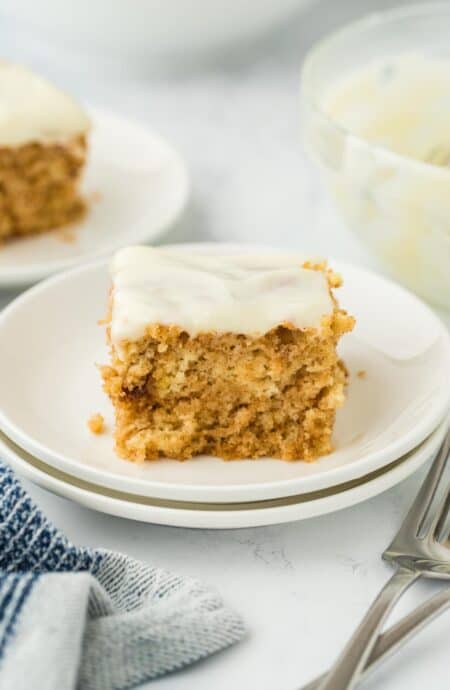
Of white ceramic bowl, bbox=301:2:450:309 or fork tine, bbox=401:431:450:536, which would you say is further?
white ceramic bowl, bbox=301:2:450:309

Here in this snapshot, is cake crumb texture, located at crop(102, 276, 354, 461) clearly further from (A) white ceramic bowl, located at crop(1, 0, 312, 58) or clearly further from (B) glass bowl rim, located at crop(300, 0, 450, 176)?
(A) white ceramic bowl, located at crop(1, 0, 312, 58)

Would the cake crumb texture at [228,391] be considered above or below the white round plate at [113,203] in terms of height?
above

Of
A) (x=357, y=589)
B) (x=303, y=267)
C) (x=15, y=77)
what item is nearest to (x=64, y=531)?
(x=357, y=589)

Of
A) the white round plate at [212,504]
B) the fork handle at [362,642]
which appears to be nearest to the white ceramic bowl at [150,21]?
the white round plate at [212,504]

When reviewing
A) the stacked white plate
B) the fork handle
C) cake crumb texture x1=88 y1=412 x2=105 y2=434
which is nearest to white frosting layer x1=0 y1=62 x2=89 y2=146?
the stacked white plate

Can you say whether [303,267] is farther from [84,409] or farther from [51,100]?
[51,100]

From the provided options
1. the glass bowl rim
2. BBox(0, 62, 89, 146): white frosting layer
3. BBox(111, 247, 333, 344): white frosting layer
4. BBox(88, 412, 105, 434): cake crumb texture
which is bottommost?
BBox(88, 412, 105, 434): cake crumb texture

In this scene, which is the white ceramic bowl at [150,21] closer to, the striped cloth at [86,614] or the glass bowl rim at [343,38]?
the glass bowl rim at [343,38]
